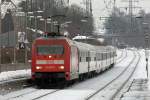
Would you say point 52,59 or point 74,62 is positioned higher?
point 52,59

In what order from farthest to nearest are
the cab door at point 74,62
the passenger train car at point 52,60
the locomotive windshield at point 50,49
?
the cab door at point 74,62
the locomotive windshield at point 50,49
the passenger train car at point 52,60

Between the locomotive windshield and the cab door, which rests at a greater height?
the locomotive windshield

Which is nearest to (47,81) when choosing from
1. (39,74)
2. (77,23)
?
(39,74)

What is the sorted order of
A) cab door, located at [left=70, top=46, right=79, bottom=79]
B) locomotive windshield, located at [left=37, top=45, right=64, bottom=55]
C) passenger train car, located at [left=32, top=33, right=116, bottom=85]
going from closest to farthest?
passenger train car, located at [left=32, top=33, right=116, bottom=85], locomotive windshield, located at [left=37, top=45, right=64, bottom=55], cab door, located at [left=70, top=46, right=79, bottom=79]

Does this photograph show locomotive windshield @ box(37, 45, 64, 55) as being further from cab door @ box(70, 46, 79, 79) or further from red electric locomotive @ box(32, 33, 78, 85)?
cab door @ box(70, 46, 79, 79)

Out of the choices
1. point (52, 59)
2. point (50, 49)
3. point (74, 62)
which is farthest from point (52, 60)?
point (74, 62)

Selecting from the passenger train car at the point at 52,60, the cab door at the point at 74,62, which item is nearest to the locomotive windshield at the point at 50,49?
the passenger train car at the point at 52,60

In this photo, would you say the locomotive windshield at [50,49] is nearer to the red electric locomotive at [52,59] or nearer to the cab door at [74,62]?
the red electric locomotive at [52,59]

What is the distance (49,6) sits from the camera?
265 ft

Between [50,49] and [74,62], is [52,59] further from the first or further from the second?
[74,62]

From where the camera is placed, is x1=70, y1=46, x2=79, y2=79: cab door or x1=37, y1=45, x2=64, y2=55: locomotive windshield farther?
Result: x1=70, y1=46, x2=79, y2=79: cab door

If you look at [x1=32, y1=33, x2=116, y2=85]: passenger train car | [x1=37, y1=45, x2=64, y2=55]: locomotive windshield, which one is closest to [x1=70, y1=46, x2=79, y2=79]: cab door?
[x1=32, y1=33, x2=116, y2=85]: passenger train car

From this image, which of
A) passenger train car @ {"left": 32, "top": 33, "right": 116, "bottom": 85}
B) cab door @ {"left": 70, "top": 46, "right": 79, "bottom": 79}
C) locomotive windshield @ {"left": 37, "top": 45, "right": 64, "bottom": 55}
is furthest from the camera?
cab door @ {"left": 70, "top": 46, "right": 79, "bottom": 79}

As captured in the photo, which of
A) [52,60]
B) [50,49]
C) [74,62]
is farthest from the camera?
[74,62]
